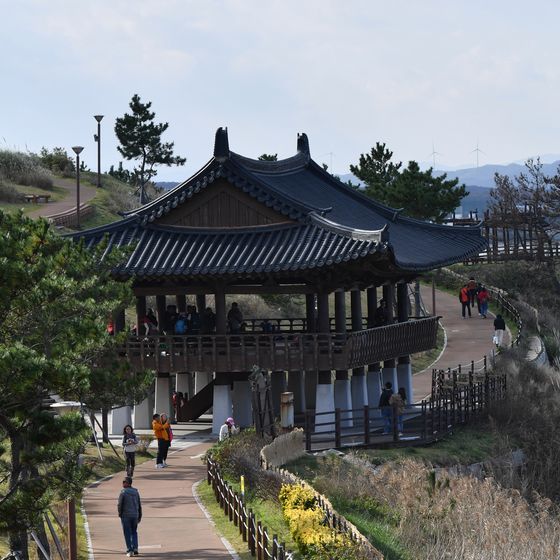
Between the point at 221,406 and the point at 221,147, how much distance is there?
8113 millimetres

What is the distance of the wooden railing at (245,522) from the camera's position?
23.4 metres

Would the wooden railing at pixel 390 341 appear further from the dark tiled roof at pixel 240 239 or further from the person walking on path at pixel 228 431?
the person walking on path at pixel 228 431

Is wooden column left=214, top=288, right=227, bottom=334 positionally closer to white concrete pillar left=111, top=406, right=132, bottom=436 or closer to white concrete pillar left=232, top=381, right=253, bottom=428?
white concrete pillar left=232, top=381, right=253, bottom=428

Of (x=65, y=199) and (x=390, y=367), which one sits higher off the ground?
(x=65, y=199)

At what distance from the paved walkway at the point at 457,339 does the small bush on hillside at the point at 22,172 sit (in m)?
27.9

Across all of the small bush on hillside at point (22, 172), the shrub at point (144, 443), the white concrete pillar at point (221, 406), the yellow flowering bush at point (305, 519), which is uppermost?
the small bush on hillside at point (22, 172)

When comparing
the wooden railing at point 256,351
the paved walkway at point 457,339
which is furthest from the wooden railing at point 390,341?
the paved walkway at point 457,339

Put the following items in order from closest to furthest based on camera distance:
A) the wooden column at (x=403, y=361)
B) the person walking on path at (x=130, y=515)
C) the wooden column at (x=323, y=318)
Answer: the person walking on path at (x=130, y=515)
the wooden column at (x=323, y=318)
the wooden column at (x=403, y=361)

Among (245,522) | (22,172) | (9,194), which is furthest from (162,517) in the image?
(22,172)

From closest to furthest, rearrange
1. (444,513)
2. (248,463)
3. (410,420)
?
1. (444,513)
2. (248,463)
3. (410,420)

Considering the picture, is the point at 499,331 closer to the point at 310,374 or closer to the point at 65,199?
the point at 310,374

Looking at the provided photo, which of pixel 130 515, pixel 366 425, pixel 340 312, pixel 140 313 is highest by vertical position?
pixel 140 313

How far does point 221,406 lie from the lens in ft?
148

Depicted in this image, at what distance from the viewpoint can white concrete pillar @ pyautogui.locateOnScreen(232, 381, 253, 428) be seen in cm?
4553
